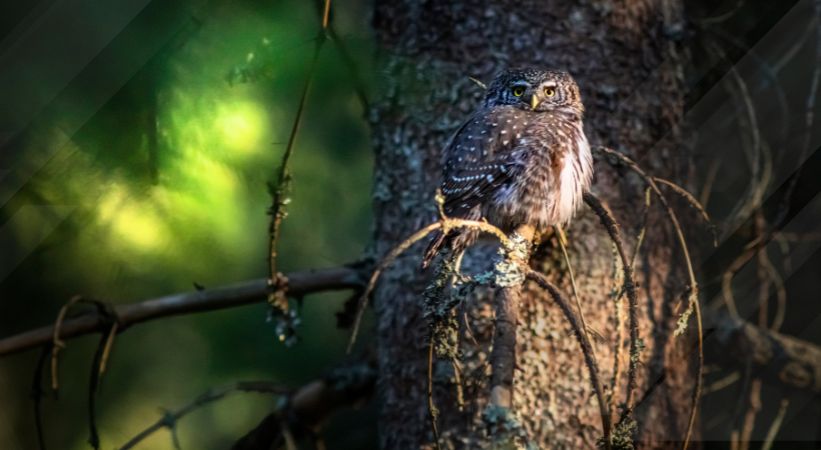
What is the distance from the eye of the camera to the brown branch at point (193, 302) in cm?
273

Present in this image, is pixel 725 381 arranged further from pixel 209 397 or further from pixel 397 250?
pixel 397 250

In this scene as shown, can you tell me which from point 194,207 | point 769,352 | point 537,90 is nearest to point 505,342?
point 537,90

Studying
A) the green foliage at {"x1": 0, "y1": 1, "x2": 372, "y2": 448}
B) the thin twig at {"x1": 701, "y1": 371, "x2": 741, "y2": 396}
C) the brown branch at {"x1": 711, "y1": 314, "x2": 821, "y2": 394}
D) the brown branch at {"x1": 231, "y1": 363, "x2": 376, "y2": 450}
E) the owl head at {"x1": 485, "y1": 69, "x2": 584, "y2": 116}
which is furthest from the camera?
the thin twig at {"x1": 701, "y1": 371, "x2": 741, "y2": 396}

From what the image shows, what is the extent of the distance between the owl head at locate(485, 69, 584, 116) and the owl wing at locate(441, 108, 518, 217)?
140 mm

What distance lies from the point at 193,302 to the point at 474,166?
905 mm

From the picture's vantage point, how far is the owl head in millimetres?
2990

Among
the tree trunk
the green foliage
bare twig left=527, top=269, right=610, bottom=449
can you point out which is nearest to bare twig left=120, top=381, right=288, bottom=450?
the green foliage

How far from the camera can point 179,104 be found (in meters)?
2.91

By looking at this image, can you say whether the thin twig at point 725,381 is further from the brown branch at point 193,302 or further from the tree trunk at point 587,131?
the brown branch at point 193,302

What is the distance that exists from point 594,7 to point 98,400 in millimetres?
2453

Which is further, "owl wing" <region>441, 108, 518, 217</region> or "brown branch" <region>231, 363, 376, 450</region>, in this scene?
"brown branch" <region>231, 363, 376, 450</region>

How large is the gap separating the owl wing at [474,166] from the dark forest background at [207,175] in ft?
1.28

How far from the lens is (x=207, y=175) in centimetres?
303

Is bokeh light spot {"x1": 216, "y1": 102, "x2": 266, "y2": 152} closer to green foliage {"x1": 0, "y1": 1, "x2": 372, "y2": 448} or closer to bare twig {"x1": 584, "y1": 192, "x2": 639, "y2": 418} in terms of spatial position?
green foliage {"x1": 0, "y1": 1, "x2": 372, "y2": 448}
